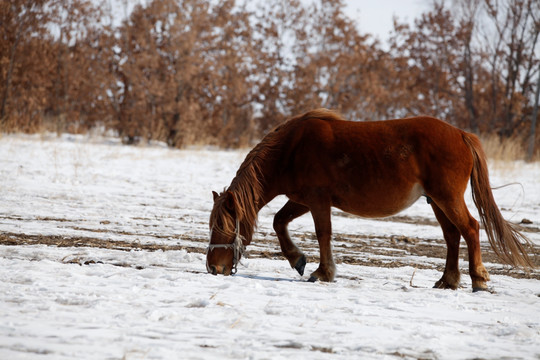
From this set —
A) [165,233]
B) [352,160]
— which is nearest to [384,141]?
[352,160]

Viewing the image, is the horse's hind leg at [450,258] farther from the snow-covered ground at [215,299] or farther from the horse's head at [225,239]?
the horse's head at [225,239]

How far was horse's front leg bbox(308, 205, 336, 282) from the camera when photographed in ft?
15.1

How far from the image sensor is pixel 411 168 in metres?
4.59

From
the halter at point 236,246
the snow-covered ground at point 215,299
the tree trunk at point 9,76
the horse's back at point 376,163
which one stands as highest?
the tree trunk at point 9,76

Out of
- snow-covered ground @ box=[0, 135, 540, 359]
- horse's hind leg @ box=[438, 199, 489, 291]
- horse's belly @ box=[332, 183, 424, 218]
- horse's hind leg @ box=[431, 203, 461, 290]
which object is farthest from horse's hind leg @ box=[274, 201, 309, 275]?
horse's hind leg @ box=[438, 199, 489, 291]

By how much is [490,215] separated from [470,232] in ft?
1.24

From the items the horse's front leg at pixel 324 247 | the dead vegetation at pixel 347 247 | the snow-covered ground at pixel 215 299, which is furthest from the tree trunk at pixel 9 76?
the horse's front leg at pixel 324 247

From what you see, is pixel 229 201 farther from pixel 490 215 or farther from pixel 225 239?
pixel 490 215

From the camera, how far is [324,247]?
184 inches

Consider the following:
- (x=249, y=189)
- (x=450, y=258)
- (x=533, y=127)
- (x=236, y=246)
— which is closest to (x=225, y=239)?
(x=236, y=246)

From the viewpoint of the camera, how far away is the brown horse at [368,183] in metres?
4.56

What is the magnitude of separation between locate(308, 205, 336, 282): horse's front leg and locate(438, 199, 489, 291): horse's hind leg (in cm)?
95

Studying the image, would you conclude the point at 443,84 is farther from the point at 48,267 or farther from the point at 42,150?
the point at 48,267

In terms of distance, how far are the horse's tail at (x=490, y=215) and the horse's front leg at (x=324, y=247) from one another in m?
1.29
